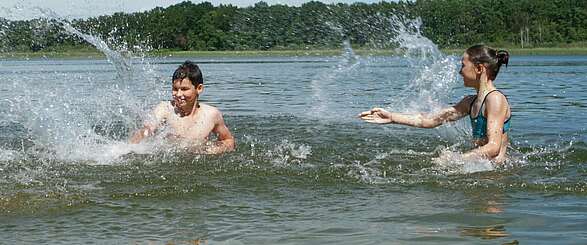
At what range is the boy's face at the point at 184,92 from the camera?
333 inches

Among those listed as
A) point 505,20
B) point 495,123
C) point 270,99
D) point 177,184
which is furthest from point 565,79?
point 505,20

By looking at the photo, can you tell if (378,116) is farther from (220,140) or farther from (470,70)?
(220,140)

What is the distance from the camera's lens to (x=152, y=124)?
8875mm

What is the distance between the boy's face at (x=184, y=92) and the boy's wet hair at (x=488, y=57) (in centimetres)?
304

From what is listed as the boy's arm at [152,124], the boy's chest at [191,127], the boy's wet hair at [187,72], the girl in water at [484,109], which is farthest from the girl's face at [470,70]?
the boy's arm at [152,124]

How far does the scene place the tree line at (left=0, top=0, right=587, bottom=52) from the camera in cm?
2522

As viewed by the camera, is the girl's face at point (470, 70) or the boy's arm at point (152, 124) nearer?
the girl's face at point (470, 70)

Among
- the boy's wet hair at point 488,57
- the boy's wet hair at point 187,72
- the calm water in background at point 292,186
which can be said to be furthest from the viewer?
the boy's wet hair at point 187,72

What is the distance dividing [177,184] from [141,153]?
6.22ft

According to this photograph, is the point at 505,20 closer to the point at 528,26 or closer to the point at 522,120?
the point at 528,26

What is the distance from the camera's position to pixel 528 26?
268 ft

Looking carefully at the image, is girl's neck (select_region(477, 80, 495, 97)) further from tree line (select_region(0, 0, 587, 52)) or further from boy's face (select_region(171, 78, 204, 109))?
tree line (select_region(0, 0, 587, 52))

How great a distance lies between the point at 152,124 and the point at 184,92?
0.61 meters

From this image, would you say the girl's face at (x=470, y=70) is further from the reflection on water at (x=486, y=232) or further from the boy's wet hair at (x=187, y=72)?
the boy's wet hair at (x=187, y=72)
